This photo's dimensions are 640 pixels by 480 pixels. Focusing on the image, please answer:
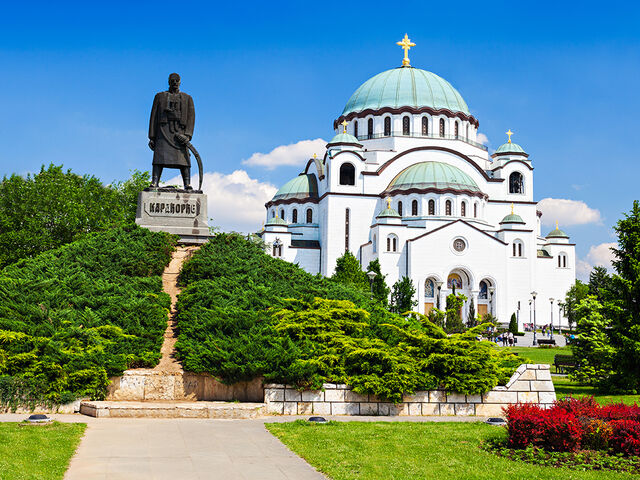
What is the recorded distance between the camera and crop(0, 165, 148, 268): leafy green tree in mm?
36844

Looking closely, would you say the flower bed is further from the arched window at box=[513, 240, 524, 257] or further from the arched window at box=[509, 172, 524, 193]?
the arched window at box=[509, 172, 524, 193]

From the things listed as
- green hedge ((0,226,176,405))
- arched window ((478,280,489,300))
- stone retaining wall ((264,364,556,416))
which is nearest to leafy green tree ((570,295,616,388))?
stone retaining wall ((264,364,556,416))

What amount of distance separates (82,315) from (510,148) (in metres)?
56.8

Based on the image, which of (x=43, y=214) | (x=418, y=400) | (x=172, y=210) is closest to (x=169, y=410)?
(x=418, y=400)

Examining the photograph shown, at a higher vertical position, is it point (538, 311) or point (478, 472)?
point (538, 311)

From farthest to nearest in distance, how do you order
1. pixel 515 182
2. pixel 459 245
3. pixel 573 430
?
pixel 515 182, pixel 459 245, pixel 573 430

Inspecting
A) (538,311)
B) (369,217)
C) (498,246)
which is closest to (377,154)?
(369,217)

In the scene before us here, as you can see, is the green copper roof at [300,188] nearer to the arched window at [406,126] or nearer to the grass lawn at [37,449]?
the arched window at [406,126]

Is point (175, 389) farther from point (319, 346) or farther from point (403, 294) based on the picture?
point (403, 294)

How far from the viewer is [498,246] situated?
56.8 m

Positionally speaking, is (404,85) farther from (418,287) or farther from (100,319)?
(100,319)

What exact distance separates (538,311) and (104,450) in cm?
5614

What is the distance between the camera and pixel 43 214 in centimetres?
3794

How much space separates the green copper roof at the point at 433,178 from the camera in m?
57.6
